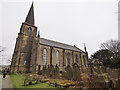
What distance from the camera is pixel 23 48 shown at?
2461 centimetres

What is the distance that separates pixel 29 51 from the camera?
2577 centimetres

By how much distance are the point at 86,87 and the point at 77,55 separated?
30179 mm

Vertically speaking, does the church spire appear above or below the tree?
above

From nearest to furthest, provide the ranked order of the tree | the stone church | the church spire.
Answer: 1. the stone church
2. the tree
3. the church spire

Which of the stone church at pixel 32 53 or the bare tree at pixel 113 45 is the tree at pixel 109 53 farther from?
the stone church at pixel 32 53

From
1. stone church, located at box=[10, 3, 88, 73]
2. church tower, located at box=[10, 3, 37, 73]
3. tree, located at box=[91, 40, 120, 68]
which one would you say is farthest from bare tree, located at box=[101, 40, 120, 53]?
church tower, located at box=[10, 3, 37, 73]

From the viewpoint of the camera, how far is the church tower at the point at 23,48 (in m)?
21.7

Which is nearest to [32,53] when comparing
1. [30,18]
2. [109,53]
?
[30,18]

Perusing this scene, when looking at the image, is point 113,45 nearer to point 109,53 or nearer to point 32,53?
point 109,53

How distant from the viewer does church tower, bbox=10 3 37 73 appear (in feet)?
71.1

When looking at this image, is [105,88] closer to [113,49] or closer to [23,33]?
[23,33]

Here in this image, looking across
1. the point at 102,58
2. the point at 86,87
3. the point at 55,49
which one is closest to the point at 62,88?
the point at 86,87

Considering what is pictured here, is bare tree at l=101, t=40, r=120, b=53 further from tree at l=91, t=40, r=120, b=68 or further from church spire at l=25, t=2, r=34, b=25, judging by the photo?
church spire at l=25, t=2, r=34, b=25

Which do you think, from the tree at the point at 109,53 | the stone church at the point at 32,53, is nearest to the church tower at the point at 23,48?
the stone church at the point at 32,53
